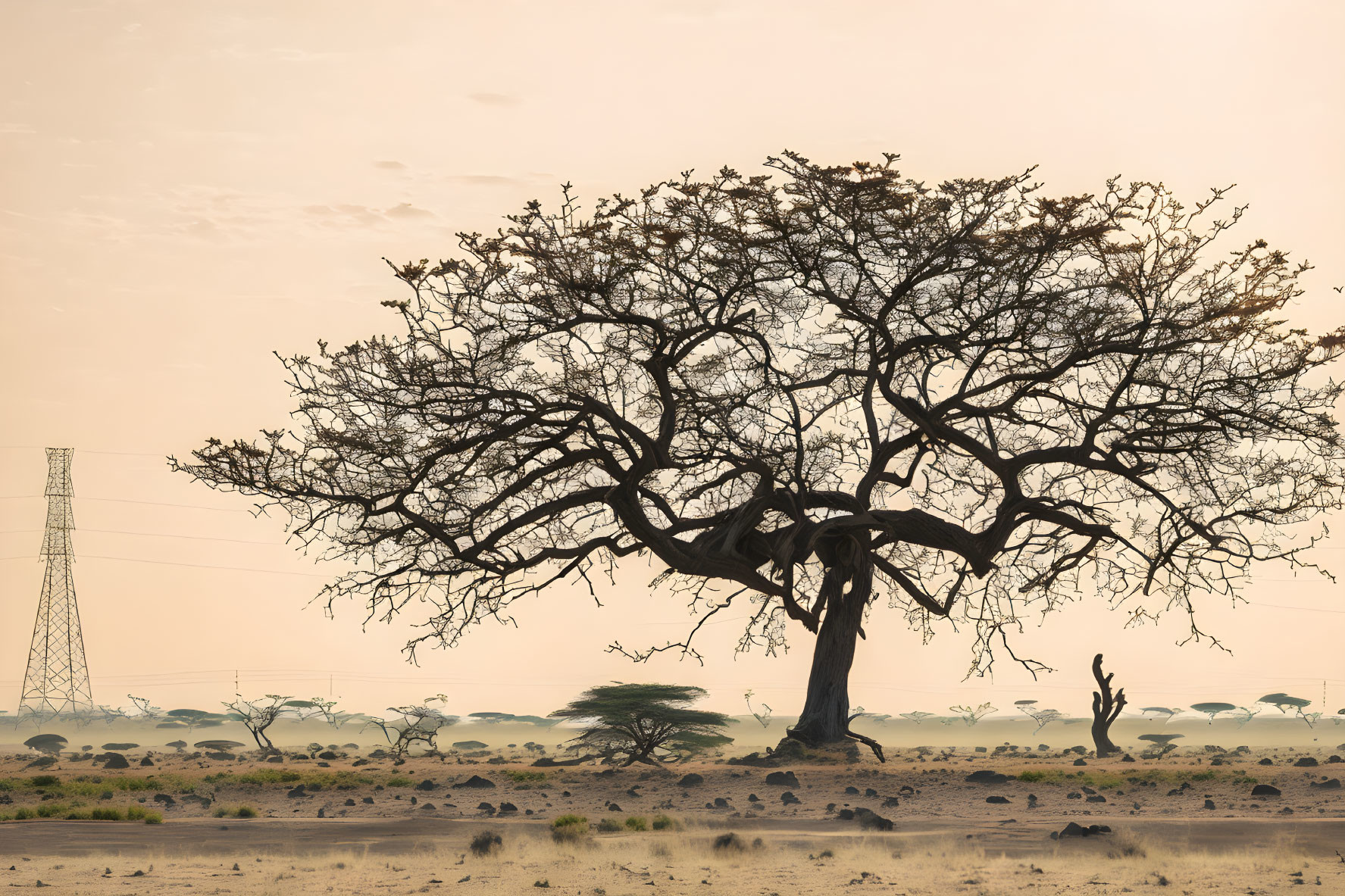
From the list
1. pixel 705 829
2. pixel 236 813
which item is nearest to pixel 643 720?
pixel 236 813

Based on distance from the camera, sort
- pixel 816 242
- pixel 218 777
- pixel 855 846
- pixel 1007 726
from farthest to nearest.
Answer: pixel 1007 726 < pixel 218 777 < pixel 816 242 < pixel 855 846

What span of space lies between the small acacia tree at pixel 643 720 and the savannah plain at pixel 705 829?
143cm

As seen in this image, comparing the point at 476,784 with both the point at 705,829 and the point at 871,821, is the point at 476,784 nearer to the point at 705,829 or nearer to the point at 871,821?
the point at 705,829

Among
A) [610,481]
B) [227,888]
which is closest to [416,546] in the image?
[610,481]

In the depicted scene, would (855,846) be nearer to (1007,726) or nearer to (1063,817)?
(1063,817)

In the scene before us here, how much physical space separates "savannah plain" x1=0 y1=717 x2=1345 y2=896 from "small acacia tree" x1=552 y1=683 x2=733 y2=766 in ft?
4.68

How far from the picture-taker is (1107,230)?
→ 22438mm

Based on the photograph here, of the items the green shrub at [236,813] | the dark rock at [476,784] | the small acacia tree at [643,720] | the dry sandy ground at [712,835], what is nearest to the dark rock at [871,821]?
the dry sandy ground at [712,835]

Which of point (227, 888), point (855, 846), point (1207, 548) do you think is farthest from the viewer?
point (1207, 548)

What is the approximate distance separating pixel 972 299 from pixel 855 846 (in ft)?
36.0

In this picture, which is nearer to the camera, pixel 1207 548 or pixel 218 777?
pixel 1207 548

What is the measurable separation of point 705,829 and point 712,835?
3.05 ft

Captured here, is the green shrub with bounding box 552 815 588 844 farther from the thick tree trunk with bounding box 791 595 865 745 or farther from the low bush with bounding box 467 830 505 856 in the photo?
the thick tree trunk with bounding box 791 595 865 745

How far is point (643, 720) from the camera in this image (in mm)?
31781
